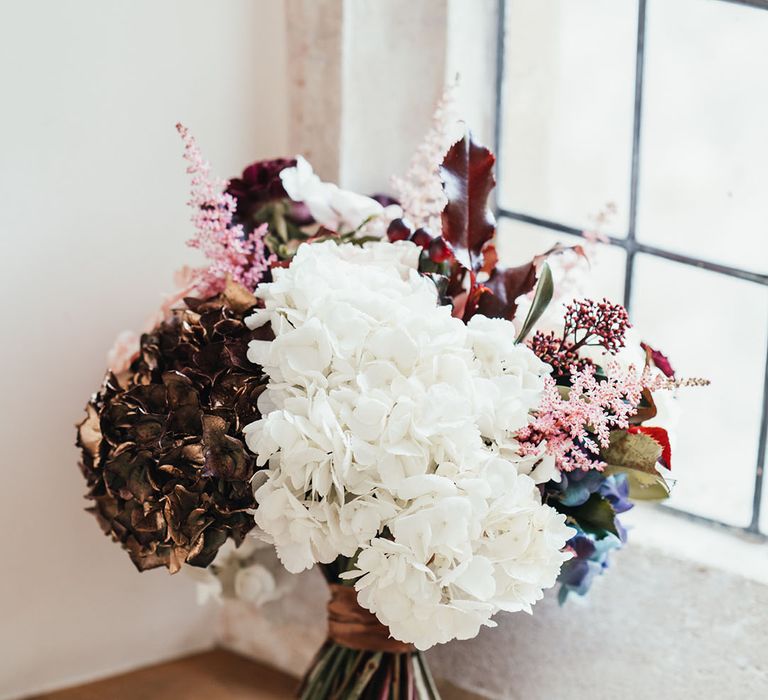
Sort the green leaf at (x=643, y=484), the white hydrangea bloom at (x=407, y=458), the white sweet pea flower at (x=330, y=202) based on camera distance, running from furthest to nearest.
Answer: the white sweet pea flower at (x=330, y=202)
the green leaf at (x=643, y=484)
the white hydrangea bloom at (x=407, y=458)

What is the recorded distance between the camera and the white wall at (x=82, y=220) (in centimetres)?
110

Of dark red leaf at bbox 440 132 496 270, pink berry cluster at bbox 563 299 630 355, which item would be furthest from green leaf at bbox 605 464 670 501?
dark red leaf at bbox 440 132 496 270

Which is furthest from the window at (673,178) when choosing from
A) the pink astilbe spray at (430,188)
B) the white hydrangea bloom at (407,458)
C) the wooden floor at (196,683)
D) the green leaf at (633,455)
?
the wooden floor at (196,683)

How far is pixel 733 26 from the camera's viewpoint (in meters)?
1.13

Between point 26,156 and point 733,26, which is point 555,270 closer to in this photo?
point 733,26

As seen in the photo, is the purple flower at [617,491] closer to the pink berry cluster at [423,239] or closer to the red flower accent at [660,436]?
the red flower accent at [660,436]

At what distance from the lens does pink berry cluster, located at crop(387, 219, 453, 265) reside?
917mm

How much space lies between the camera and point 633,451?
33.9 inches

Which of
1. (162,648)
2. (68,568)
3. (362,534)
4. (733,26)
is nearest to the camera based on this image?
(362,534)

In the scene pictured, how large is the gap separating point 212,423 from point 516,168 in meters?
0.66

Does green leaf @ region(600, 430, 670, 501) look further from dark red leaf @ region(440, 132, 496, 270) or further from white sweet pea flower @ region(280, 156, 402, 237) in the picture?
white sweet pea flower @ region(280, 156, 402, 237)

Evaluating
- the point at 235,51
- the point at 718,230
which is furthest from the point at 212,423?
the point at 718,230

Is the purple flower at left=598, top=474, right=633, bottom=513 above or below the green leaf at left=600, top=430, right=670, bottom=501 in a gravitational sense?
below

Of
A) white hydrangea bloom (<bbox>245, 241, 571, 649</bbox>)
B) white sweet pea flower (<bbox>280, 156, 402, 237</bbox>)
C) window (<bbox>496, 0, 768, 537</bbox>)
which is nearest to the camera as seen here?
white hydrangea bloom (<bbox>245, 241, 571, 649</bbox>)
